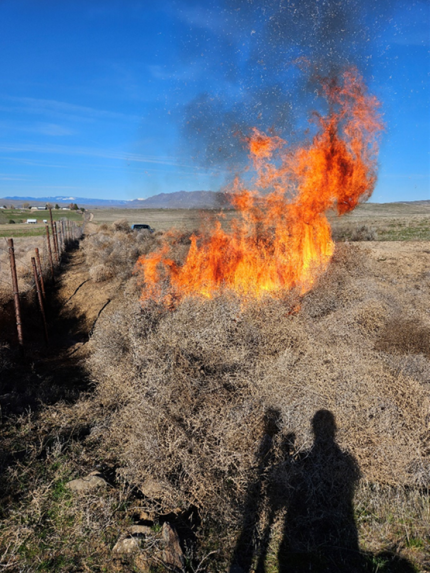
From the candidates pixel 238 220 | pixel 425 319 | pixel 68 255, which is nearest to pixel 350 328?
pixel 425 319

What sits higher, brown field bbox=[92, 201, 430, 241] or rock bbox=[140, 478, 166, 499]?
brown field bbox=[92, 201, 430, 241]

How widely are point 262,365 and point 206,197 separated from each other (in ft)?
37.5

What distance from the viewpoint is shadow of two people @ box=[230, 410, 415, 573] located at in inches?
143

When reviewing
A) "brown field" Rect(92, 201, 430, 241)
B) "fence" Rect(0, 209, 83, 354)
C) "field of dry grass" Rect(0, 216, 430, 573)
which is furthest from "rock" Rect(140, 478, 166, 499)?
"brown field" Rect(92, 201, 430, 241)

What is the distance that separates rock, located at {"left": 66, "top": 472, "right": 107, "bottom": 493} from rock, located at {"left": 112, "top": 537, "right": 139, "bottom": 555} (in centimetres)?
82

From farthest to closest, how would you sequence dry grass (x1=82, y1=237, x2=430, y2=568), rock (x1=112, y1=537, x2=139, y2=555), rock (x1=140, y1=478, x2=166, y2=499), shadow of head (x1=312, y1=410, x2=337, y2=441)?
shadow of head (x1=312, y1=410, x2=337, y2=441) < dry grass (x1=82, y1=237, x2=430, y2=568) < rock (x1=140, y1=478, x2=166, y2=499) < rock (x1=112, y1=537, x2=139, y2=555)

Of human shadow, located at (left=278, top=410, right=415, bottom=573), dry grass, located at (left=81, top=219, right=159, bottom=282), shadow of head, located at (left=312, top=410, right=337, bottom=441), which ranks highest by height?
dry grass, located at (left=81, top=219, right=159, bottom=282)

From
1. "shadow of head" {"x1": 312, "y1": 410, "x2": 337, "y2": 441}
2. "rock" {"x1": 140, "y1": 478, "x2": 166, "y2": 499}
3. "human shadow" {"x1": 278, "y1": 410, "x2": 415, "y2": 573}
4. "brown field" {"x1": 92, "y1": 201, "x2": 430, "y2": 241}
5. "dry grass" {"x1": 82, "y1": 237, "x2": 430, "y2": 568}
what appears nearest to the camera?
"human shadow" {"x1": 278, "y1": 410, "x2": 415, "y2": 573}

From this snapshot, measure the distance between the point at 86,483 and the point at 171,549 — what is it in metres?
1.34

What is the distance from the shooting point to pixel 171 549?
3.49m

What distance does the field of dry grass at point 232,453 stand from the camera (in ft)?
12.1

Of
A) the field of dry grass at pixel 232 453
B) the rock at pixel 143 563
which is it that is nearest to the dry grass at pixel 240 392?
the field of dry grass at pixel 232 453

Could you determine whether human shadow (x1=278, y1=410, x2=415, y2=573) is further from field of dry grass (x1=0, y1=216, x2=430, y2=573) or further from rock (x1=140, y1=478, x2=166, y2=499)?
rock (x1=140, y1=478, x2=166, y2=499)

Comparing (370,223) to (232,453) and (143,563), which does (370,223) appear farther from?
(143,563)
